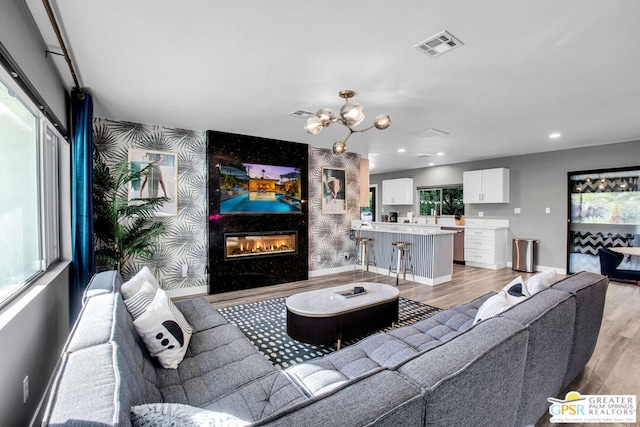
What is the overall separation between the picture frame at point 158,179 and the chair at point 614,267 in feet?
22.1

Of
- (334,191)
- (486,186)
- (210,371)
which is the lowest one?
(210,371)

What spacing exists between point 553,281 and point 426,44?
6.41 feet

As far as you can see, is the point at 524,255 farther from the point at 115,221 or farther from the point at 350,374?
the point at 115,221

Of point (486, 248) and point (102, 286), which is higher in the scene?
point (102, 286)

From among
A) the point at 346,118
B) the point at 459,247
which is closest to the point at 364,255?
the point at 459,247

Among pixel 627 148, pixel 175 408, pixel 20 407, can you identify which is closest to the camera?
pixel 175 408

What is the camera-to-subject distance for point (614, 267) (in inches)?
191

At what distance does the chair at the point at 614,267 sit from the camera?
4.77 m

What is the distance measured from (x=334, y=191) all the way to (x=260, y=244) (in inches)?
74.9

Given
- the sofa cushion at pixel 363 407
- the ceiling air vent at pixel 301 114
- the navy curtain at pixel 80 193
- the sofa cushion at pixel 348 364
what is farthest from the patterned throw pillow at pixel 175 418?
the ceiling air vent at pixel 301 114

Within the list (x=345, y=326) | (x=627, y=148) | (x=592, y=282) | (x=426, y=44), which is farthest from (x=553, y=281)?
(x=627, y=148)

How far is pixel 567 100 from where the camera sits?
3.32 metres

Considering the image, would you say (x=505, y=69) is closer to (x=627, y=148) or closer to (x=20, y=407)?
(x=20, y=407)

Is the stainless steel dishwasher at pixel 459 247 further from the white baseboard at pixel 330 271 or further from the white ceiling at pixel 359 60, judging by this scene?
the white ceiling at pixel 359 60
